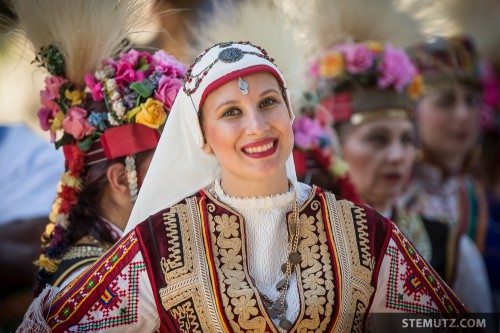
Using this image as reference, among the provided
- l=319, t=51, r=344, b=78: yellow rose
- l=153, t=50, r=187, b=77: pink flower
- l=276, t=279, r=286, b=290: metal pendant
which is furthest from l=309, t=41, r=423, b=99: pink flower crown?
l=276, t=279, r=286, b=290: metal pendant

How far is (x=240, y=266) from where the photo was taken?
3.13 meters

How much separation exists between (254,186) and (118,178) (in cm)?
94

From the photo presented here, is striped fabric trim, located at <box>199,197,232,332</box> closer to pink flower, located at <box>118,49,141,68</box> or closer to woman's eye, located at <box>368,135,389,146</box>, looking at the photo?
pink flower, located at <box>118,49,141,68</box>

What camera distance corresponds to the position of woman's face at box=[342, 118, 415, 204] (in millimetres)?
5570

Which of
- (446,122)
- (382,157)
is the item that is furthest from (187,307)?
(446,122)

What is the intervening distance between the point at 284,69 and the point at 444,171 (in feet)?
10.8

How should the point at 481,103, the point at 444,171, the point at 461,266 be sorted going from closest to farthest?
the point at 461,266
the point at 444,171
the point at 481,103

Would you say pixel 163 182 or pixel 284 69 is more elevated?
pixel 284 69

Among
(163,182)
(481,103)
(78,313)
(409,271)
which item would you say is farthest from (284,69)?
(481,103)

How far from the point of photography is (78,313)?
3086 mm

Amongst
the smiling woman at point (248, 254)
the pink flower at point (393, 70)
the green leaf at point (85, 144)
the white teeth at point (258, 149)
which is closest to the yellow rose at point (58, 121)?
the green leaf at point (85, 144)

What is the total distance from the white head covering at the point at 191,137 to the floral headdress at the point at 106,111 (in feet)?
1.37

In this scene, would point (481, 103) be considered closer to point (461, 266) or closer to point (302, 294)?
point (461, 266)

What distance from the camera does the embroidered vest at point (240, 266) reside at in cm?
304
